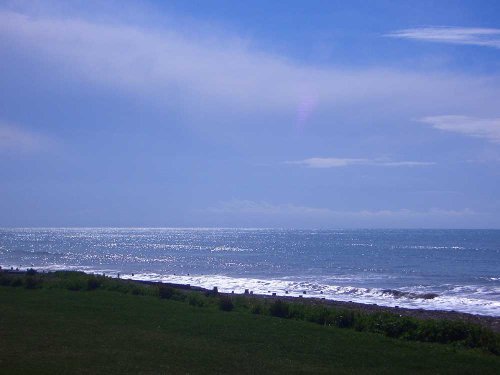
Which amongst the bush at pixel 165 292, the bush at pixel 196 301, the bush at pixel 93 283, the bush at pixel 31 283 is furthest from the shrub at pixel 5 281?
the bush at pixel 196 301

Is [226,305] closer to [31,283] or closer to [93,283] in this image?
[93,283]

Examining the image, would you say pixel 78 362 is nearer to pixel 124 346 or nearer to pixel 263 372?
pixel 124 346

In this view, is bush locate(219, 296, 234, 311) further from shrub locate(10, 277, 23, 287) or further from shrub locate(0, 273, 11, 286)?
shrub locate(0, 273, 11, 286)

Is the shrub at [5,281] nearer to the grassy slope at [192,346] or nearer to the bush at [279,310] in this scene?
the grassy slope at [192,346]

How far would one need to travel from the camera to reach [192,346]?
17.3 meters

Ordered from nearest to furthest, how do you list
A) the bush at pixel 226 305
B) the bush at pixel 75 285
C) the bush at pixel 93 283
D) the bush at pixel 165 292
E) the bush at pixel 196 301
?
the bush at pixel 226 305
the bush at pixel 196 301
the bush at pixel 165 292
the bush at pixel 75 285
the bush at pixel 93 283

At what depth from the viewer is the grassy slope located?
1491 centimetres

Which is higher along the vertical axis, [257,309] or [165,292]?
[165,292]

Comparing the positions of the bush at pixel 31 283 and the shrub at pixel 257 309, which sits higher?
the bush at pixel 31 283

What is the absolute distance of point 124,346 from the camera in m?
16.9

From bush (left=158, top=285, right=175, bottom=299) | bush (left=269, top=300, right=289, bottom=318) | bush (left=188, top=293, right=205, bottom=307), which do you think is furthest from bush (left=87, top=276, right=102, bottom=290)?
bush (left=269, top=300, right=289, bottom=318)

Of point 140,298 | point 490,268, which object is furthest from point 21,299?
point 490,268

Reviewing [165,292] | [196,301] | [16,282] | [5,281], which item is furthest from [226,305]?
[5,281]

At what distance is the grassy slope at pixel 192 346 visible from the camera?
1491 centimetres
